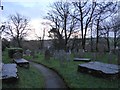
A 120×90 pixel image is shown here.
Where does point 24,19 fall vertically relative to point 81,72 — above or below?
above

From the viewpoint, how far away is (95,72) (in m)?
12.0

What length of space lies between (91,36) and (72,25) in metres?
4.38

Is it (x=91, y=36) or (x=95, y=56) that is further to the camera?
(x=91, y=36)

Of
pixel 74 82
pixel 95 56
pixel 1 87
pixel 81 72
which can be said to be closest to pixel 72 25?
pixel 95 56

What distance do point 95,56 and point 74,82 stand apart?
1286cm

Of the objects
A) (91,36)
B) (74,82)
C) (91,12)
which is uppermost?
(91,12)

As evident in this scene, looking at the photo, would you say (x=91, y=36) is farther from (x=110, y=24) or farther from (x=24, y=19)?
(x=24, y=19)

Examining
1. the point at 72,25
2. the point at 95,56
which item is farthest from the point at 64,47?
the point at 95,56

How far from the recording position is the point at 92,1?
34219mm

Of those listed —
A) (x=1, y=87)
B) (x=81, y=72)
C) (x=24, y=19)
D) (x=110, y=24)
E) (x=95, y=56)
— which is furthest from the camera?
(x=24, y=19)

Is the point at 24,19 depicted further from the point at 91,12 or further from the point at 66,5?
the point at 91,12

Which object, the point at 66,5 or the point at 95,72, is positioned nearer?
the point at 95,72

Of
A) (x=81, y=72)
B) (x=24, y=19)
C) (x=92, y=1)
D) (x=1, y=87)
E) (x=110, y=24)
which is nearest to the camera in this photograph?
(x=1, y=87)

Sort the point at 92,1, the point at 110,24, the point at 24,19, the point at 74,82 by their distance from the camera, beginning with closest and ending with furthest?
the point at 74,82, the point at 92,1, the point at 110,24, the point at 24,19
